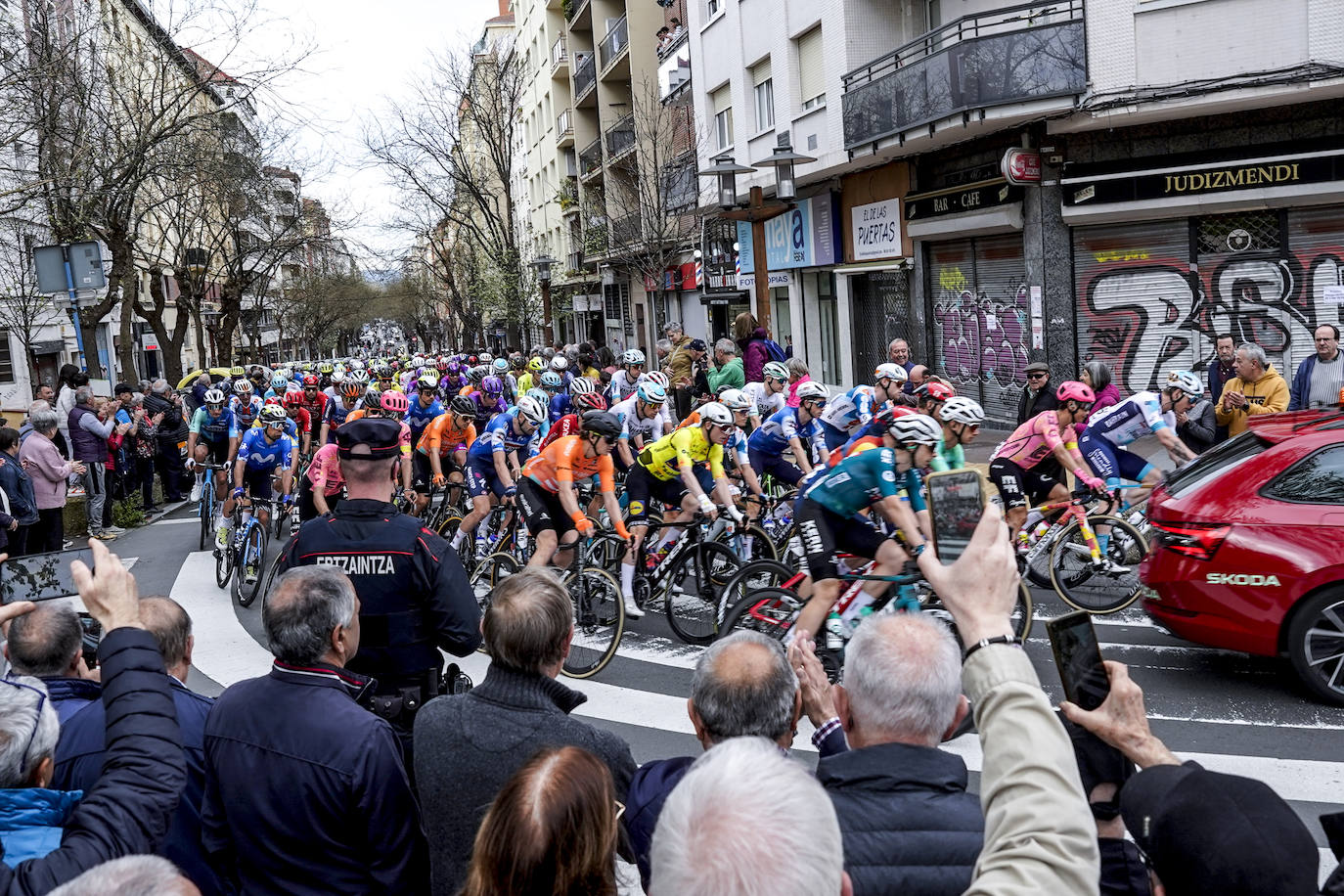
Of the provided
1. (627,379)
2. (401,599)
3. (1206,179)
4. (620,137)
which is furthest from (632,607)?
(620,137)

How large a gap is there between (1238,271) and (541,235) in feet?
161

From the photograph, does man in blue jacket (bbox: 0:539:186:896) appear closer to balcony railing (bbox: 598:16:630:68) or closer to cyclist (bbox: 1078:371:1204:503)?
cyclist (bbox: 1078:371:1204:503)

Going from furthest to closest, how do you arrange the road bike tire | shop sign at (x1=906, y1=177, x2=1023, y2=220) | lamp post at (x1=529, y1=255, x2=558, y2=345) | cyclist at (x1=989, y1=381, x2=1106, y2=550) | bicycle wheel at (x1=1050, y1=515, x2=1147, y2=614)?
1. lamp post at (x1=529, y1=255, x2=558, y2=345)
2. shop sign at (x1=906, y1=177, x2=1023, y2=220)
3. the road bike tire
4. bicycle wheel at (x1=1050, y1=515, x2=1147, y2=614)
5. cyclist at (x1=989, y1=381, x2=1106, y2=550)

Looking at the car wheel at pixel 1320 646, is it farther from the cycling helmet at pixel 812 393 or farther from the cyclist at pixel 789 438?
the cycling helmet at pixel 812 393

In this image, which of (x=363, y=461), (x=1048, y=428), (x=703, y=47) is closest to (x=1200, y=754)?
(x=1048, y=428)

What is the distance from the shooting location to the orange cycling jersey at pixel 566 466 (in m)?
8.71

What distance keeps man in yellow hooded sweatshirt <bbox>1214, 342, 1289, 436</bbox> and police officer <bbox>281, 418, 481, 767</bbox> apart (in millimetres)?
8599

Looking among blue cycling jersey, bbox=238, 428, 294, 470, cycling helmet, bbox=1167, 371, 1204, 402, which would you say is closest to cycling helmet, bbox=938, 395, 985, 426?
cycling helmet, bbox=1167, 371, 1204, 402

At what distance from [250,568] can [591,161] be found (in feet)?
122

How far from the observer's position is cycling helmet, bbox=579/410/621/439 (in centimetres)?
864

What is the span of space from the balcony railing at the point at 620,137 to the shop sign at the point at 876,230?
16559mm

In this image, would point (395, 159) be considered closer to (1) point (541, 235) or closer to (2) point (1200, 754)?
(1) point (541, 235)

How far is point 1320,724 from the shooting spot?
20.5 ft

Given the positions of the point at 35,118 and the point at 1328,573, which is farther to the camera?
the point at 35,118
